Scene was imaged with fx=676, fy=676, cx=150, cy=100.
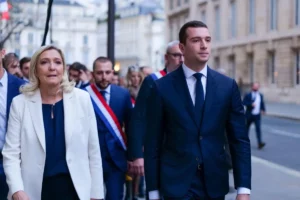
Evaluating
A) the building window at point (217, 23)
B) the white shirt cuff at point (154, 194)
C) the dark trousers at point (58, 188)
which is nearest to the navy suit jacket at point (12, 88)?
the dark trousers at point (58, 188)

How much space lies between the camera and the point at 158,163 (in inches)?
185

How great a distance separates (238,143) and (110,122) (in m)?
2.60

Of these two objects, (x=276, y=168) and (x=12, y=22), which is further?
(x=12, y=22)

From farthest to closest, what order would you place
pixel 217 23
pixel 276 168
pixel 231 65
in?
pixel 217 23
pixel 231 65
pixel 276 168

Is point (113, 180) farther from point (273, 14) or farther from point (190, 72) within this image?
point (273, 14)

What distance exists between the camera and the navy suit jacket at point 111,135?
705 centimetres

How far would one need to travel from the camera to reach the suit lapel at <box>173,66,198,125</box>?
4613 mm

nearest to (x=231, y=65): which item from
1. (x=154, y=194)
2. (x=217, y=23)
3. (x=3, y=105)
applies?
(x=217, y=23)

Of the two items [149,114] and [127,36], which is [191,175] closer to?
[149,114]

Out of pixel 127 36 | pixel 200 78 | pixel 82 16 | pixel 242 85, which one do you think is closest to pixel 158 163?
pixel 200 78

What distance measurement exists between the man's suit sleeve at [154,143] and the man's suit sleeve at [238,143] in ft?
1.59

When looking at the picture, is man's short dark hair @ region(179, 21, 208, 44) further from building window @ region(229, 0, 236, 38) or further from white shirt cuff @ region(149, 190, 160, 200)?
building window @ region(229, 0, 236, 38)

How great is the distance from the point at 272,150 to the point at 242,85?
104 ft

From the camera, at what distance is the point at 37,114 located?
4.79 m
